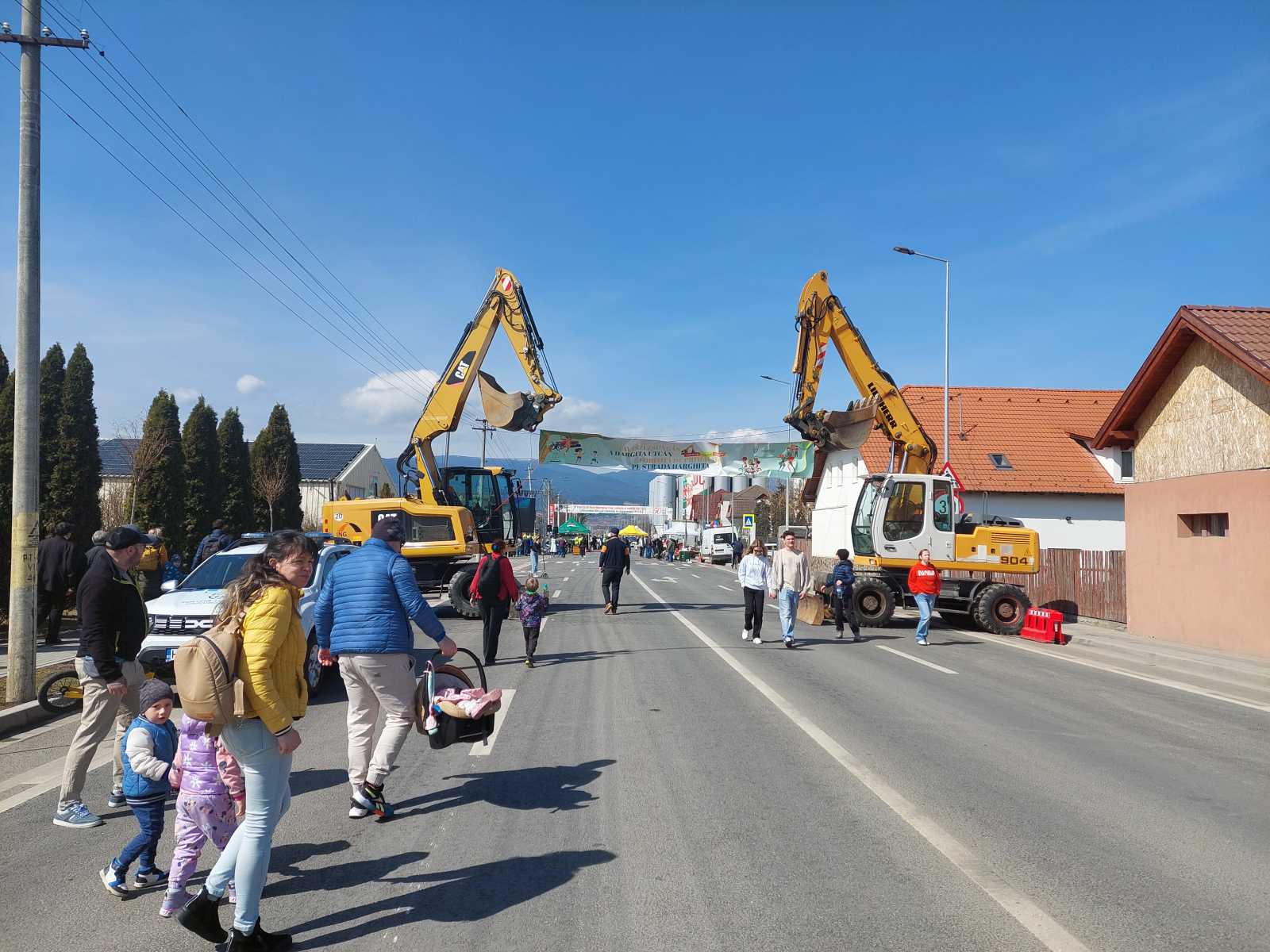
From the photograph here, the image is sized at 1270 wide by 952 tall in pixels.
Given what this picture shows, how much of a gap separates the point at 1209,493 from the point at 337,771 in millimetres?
15287

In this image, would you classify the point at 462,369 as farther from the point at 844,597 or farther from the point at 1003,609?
the point at 1003,609

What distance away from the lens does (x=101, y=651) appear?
548 centimetres

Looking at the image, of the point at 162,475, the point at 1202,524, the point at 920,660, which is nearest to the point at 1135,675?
the point at 920,660

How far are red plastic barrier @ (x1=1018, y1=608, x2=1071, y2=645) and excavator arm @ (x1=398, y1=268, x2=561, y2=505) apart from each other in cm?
1059

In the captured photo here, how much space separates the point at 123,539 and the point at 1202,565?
55.0ft

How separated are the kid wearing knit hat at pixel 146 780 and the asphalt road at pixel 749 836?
13 cm

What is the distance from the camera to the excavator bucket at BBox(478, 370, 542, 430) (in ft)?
64.7

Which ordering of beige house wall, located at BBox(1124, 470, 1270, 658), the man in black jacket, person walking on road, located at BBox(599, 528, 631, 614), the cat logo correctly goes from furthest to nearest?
1. the cat logo
2. person walking on road, located at BBox(599, 528, 631, 614)
3. beige house wall, located at BBox(1124, 470, 1270, 658)
4. the man in black jacket

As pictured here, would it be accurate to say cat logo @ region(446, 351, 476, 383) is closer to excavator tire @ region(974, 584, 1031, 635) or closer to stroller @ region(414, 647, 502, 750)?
excavator tire @ region(974, 584, 1031, 635)

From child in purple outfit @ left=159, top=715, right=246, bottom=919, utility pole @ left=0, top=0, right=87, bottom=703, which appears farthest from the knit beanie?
utility pole @ left=0, top=0, right=87, bottom=703

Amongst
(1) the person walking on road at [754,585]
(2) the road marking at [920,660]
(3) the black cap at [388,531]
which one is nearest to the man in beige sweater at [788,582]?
(1) the person walking on road at [754,585]

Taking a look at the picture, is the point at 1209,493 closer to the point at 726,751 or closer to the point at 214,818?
the point at 726,751

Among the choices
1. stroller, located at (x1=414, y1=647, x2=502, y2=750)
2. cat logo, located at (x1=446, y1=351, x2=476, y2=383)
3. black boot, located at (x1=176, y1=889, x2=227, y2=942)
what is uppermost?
cat logo, located at (x1=446, y1=351, x2=476, y2=383)

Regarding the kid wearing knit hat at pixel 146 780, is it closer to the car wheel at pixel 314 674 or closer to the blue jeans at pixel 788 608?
the car wheel at pixel 314 674
